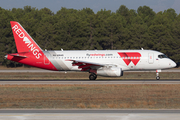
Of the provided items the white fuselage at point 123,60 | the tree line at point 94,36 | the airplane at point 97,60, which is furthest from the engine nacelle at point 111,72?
the tree line at point 94,36

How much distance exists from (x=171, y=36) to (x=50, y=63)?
53730 millimetres

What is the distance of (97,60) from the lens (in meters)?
39.0

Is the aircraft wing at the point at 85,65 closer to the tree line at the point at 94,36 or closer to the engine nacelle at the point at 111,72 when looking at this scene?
the engine nacelle at the point at 111,72

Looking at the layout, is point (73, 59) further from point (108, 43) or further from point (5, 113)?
point (108, 43)

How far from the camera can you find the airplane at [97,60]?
38.0m

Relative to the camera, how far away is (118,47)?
83.6 m

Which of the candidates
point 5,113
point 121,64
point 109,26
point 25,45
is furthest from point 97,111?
point 109,26

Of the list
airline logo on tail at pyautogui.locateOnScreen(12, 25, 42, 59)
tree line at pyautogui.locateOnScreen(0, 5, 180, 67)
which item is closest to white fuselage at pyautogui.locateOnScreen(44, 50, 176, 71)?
airline logo on tail at pyautogui.locateOnScreen(12, 25, 42, 59)
